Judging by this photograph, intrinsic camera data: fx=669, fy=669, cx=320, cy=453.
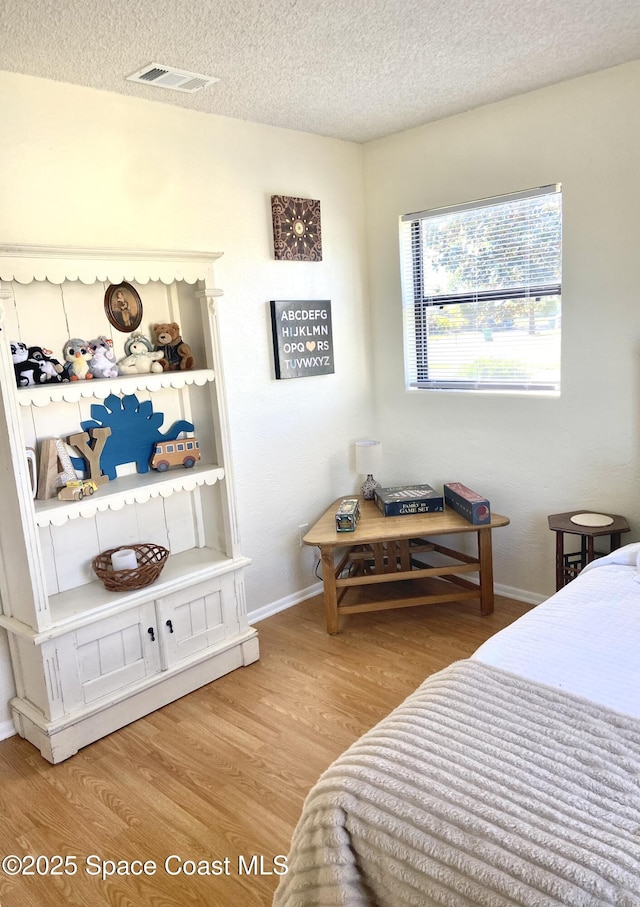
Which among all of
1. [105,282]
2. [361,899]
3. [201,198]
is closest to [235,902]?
[361,899]

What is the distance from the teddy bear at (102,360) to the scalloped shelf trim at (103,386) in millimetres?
47

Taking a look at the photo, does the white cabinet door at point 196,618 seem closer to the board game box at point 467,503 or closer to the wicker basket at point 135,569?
the wicker basket at point 135,569

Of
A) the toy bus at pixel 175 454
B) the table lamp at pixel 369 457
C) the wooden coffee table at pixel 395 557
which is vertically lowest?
the wooden coffee table at pixel 395 557

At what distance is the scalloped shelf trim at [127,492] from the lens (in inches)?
93.3

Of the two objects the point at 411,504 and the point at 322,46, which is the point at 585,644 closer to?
the point at 411,504

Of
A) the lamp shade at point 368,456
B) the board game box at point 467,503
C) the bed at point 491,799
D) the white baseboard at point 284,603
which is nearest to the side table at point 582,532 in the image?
the board game box at point 467,503

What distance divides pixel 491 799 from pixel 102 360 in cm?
204

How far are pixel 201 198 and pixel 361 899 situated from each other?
2.69 metres

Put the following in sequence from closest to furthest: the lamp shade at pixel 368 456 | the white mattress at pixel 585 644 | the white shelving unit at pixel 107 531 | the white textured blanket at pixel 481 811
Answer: the white textured blanket at pixel 481 811 < the white mattress at pixel 585 644 < the white shelving unit at pixel 107 531 < the lamp shade at pixel 368 456

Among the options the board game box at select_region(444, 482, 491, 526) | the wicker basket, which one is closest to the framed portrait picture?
the wicker basket

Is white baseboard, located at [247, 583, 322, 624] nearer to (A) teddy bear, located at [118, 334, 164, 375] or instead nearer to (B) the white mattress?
(A) teddy bear, located at [118, 334, 164, 375]

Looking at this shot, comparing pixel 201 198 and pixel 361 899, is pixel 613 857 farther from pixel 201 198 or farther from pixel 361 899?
pixel 201 198

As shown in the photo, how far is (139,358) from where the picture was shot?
8.94 feet

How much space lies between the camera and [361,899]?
1.28 metres
